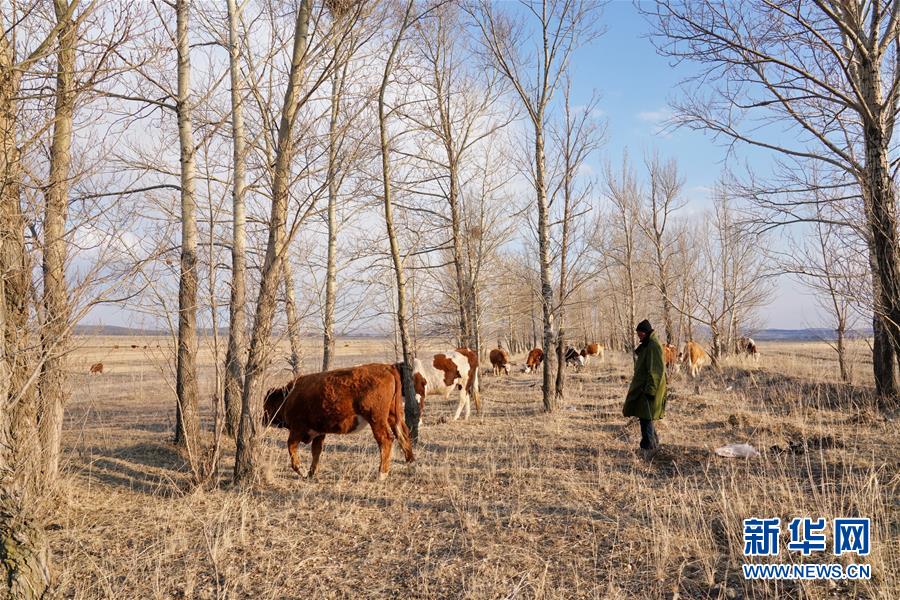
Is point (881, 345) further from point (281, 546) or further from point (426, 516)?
point (281, 546)

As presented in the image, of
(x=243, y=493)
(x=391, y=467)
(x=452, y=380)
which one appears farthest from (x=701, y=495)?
(x=452, y=380)

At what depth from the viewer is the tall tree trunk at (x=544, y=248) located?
11.6 m

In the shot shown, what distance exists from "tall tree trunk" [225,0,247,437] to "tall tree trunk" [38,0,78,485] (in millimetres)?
1541

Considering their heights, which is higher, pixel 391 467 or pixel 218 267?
pixel 218 267

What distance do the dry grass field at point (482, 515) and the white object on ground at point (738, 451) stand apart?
0.18m

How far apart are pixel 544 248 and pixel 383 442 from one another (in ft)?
21.2

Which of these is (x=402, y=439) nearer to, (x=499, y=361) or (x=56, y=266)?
(x=56, y=266)

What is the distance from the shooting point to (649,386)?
A: 291 inches

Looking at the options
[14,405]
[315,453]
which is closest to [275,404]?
[315,453]

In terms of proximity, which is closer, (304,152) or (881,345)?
(304,152)

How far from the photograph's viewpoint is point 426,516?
514 centimetres

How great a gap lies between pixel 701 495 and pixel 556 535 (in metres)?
1.84

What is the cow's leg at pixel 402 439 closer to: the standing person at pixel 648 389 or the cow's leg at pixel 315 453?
the cow's leg at pixel 315 453

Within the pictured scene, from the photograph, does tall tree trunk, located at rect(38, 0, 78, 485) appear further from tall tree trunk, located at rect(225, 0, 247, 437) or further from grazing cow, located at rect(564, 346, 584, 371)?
grazing cow, located at rect(564, 346, 584, 371)
